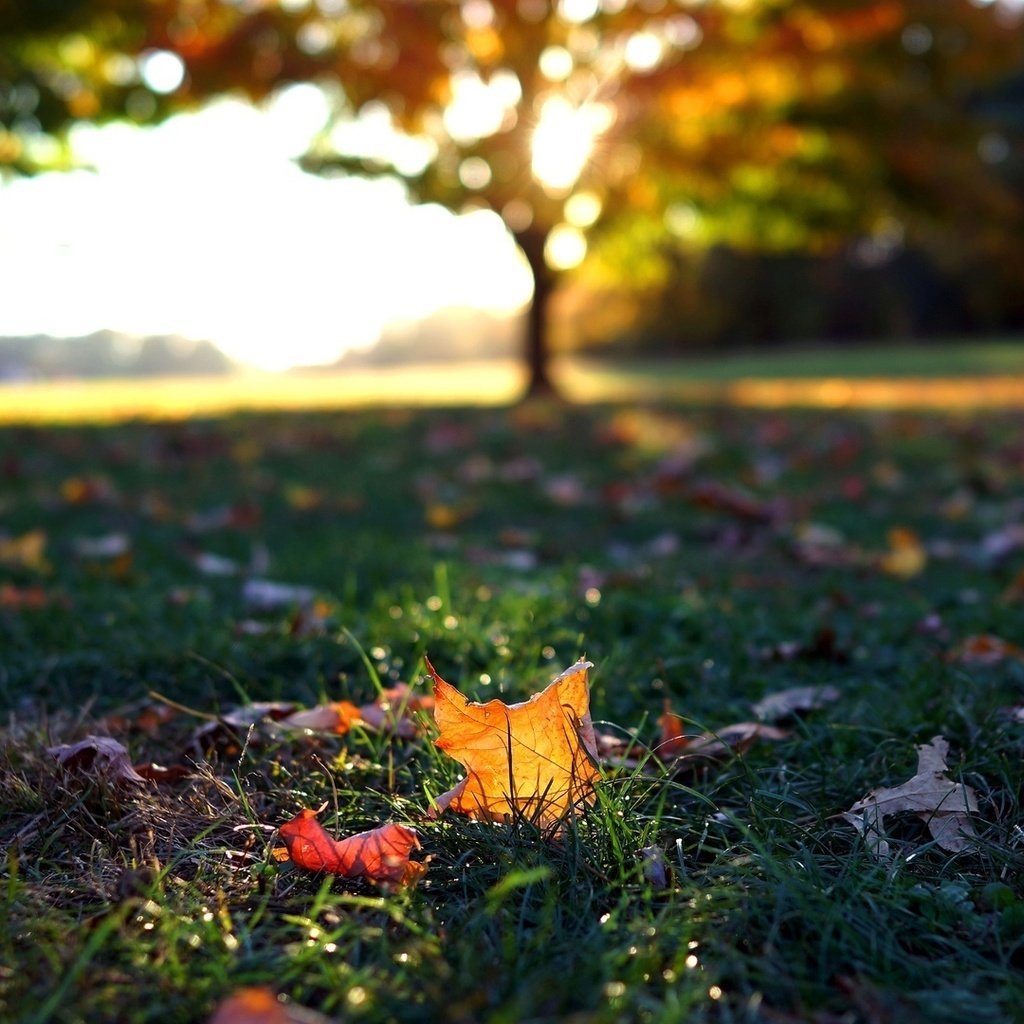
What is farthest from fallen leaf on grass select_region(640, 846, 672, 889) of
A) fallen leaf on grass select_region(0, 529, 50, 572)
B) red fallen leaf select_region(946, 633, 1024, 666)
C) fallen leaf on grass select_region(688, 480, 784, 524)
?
fallen leaf on grass select_region(688, 480, 784, 524)

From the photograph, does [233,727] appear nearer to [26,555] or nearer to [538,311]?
[26,555]

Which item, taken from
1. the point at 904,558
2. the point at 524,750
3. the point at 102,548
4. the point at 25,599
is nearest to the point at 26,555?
the point at 102,548

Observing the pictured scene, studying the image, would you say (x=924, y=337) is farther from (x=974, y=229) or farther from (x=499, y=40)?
(x=499, y=40)

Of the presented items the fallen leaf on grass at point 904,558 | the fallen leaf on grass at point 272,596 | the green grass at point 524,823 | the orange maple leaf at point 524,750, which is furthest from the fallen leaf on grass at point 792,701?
the fallen leaf on grass at point 904,558

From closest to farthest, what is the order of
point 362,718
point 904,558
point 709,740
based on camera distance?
point 709,740, point 362,718, point 904,558

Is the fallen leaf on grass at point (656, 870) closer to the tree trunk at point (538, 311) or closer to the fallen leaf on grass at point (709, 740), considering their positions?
the fallen leaf on grass at point (709, 740)

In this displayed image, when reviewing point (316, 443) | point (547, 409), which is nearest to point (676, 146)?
point (547, 409)
